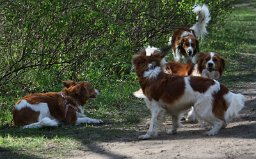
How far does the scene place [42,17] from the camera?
11289mm

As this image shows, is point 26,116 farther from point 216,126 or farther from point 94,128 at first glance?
point 216,126

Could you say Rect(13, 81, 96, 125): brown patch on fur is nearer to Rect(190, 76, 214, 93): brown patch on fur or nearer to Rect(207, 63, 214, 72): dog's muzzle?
Rect(207, 63, 214, 72): dog's muzzle

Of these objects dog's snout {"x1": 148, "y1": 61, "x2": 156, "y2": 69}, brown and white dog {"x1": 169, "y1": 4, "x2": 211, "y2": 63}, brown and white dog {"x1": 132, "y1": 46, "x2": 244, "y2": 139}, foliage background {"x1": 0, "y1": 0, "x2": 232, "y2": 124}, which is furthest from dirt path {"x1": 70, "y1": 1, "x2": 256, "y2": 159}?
brown and white dog {"x1": 169, "y1": 4, "x2": 211, "y2": 63}

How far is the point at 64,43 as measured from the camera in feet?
41.2

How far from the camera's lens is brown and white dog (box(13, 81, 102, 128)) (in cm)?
927

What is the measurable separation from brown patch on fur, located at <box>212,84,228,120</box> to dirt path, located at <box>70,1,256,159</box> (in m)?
0.28

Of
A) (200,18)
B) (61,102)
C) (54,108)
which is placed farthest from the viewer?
(200,18)

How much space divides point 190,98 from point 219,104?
42 centimetres

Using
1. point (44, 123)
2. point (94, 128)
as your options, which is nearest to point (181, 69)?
point (94, 128)

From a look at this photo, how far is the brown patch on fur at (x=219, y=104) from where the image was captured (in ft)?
27.4

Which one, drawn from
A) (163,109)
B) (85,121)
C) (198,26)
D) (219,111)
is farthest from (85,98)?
(198,26)

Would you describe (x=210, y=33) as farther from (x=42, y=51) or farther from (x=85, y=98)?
(x=85, y=98)

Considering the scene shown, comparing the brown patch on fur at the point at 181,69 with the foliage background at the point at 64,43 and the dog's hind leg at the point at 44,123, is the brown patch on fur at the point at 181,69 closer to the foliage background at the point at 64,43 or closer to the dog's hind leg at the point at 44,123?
the foliage background at the point at 64,43

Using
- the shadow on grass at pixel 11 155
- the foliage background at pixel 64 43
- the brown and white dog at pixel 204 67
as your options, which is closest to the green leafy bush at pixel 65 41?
the foliage background at pixel 64 43
